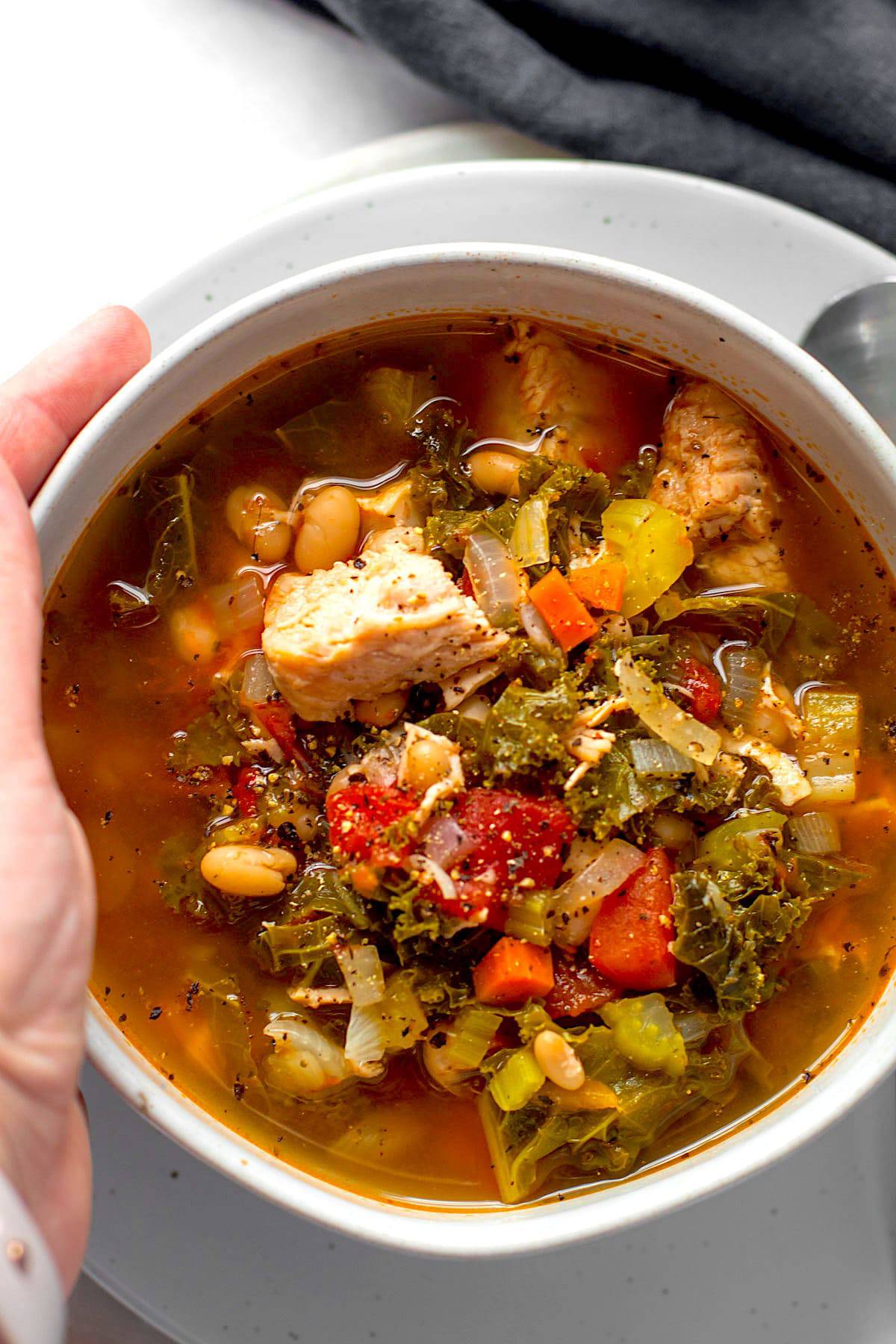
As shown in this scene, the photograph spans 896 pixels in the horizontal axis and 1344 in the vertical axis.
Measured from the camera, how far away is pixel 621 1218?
1.76 m

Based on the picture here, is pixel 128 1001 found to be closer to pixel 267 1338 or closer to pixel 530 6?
pixel 267 1338

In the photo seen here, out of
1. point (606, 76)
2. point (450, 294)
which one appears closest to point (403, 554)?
point (450, 294)

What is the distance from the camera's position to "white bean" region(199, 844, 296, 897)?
6.32 ft

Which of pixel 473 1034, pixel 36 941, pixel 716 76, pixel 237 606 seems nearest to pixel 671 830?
pixel 473 1034

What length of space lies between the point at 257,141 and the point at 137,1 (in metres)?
0.41

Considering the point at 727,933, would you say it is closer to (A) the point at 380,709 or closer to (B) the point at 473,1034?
(B) the point at 473,1034

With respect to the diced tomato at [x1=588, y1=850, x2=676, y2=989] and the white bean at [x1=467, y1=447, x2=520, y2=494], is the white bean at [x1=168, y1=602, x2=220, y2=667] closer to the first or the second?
the white bean at [x1=467, y1=447, x2=520, y2=494]

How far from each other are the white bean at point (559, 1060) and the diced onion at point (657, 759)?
46cm

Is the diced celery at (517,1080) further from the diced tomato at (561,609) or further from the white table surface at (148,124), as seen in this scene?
the white table surface at (148,124)

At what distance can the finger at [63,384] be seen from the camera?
205cm

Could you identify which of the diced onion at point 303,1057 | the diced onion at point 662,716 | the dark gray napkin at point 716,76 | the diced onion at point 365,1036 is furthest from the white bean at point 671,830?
the dark gray napkin at point 716,76

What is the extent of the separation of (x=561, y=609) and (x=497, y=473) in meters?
0.29

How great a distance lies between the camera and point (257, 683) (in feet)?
6.78

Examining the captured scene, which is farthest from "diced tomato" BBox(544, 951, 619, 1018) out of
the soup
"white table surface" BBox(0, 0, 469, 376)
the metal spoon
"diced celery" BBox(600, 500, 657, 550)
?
"white table surface" BBox(0, 0, 469, 376)
